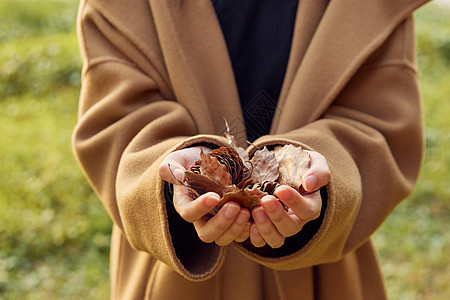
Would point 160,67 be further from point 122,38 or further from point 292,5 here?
point 292,5

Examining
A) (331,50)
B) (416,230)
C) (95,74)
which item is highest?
(95,74)

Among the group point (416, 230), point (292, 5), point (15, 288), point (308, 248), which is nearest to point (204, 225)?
point (308, 248)

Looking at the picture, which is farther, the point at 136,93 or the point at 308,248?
the point at 136,93

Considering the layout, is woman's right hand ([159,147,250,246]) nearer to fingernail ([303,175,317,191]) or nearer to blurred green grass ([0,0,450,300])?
fingernail ([303,175,317,191])

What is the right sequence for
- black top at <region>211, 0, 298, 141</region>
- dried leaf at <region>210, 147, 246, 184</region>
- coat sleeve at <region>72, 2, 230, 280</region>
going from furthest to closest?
black top at <region>211, 0, 298, 141</region> → coat sleeve at <region>72, 2, 230, 280</region> → dried leaf at <region>210, 147, 246, 184</region>

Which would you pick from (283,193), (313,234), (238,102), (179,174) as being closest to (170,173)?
(179,174)

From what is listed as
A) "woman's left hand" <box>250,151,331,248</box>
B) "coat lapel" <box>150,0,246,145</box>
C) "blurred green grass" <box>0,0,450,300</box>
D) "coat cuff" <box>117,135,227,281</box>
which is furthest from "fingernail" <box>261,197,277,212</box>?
"blurred green grass" <box>0,0,450,300</box>

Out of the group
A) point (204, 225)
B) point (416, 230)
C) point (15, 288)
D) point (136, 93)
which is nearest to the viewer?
point (204, 225)

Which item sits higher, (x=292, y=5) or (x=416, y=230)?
(x=292, y=5)
